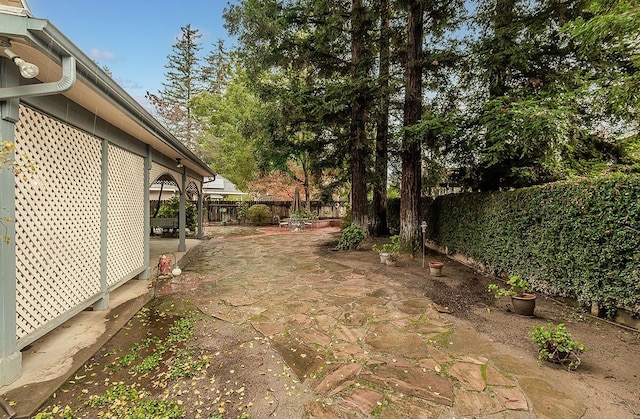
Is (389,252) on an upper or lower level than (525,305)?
upper

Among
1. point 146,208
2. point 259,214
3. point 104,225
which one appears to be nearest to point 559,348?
point 104,225

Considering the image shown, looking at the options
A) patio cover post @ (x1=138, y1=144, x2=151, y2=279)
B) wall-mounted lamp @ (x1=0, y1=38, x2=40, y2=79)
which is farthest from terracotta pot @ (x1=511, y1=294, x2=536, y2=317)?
patio cover post @ (x1=138, y1=144, x2=151, y2=279)

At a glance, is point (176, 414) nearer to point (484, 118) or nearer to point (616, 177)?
→ point (616, 177)

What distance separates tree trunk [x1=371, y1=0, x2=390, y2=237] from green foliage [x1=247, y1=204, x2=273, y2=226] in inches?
312

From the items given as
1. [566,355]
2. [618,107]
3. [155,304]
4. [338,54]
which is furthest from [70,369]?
[338,54]

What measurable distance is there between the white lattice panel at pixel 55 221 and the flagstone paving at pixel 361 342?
157 centimetres

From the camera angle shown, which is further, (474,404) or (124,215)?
(124,215)

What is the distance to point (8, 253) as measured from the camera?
2398 millimetres

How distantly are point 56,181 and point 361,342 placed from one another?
371 centimetres

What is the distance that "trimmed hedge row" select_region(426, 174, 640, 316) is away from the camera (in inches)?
127

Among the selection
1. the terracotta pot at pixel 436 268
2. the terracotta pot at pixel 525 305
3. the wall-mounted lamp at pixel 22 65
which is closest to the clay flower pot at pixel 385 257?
the terracotta pot at pixel 436 268

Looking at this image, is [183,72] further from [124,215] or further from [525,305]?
[525,305]

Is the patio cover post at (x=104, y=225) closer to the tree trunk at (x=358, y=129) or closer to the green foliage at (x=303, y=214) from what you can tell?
the tree trunk at (x=358, y=129)

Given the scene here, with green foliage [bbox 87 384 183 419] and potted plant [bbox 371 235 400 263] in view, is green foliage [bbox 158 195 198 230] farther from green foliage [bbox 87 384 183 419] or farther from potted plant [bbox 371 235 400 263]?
green foliage [bbox 87 384 183 419]
